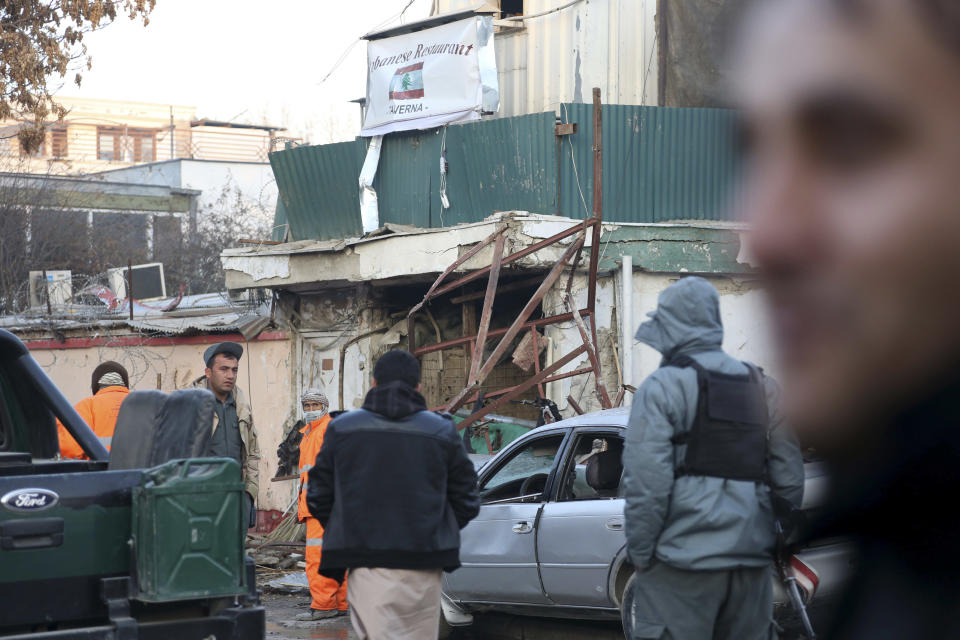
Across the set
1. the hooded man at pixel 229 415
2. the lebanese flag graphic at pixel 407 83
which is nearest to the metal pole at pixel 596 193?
the lebanese flag graphic at pixel 407 83

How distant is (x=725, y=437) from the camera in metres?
4.77

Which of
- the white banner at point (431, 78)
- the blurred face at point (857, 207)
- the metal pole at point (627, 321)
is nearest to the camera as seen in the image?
the blurred face at point (857, 207)

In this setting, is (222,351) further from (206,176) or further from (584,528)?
(206,176)

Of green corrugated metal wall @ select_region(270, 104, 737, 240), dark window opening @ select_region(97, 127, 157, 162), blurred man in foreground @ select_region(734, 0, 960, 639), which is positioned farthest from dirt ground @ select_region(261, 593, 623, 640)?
dark window opening @ select_region(97, 127, 157, 162)

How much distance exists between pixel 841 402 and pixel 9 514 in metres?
4.29

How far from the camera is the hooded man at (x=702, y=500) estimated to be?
4.68 m

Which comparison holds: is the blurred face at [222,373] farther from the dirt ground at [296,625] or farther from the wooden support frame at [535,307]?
the wooden support frame at [535,307]

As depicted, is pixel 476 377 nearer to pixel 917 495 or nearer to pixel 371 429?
pixel 371 429

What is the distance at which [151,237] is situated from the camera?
33812 mm

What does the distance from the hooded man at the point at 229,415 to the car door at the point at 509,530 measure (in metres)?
1.62

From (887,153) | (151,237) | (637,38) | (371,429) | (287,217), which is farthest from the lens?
(151,237)

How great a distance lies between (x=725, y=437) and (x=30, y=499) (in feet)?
9.20

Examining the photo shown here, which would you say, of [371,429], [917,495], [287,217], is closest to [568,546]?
[371,429]

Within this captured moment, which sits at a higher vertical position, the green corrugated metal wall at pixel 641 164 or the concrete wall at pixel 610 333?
the green corrugated metal wall at pixel 641 164
